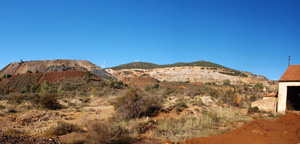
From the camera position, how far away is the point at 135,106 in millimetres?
11742

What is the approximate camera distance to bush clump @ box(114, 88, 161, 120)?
439 inches

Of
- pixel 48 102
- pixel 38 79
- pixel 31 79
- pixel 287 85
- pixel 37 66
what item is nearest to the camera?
pixel 287 85

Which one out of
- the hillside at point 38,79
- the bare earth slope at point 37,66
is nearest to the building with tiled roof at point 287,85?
the hillside at point 38,79

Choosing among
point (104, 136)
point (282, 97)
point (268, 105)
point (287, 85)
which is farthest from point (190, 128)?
point (268, 105)

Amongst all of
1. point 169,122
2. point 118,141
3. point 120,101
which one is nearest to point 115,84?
point 120,101

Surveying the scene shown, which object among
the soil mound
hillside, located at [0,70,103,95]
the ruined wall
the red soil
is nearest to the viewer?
the ruined wall

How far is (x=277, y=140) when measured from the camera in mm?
5691

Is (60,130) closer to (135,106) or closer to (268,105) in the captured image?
(135,106)

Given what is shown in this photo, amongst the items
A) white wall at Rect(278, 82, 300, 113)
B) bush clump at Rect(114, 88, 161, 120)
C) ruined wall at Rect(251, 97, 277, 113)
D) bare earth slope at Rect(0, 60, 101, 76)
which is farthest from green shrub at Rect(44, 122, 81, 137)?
bare earth slope at Rect(0, 60, 101, 76)

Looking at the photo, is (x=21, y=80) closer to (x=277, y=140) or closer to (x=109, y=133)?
(x=109, y=133)

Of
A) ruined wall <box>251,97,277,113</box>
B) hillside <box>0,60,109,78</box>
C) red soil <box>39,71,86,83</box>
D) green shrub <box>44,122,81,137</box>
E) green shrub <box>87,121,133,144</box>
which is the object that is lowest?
green shrub <box>44,122,81,137</box>

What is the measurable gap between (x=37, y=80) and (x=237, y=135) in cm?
4944

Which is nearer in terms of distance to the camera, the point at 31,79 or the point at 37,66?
the point at 31,79

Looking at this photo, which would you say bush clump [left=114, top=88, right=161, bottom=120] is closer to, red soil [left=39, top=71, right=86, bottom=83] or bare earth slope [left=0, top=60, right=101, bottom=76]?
red soil [left=39, top=71, right=86, bottom=83]
